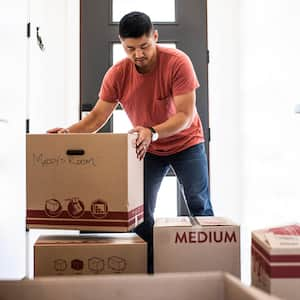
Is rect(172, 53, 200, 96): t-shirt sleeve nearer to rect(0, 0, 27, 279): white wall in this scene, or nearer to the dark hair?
the dark hair

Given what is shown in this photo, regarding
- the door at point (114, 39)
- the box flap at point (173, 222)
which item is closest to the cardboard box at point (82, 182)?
the box flap at point (173, 222)

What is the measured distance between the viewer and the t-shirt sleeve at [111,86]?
6.61ft

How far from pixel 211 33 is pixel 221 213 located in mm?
1147

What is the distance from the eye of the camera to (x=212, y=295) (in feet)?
3.14

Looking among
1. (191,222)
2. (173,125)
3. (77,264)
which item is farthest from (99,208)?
(173,125)

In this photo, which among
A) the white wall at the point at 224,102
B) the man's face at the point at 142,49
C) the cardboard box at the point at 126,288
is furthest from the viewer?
the white wall at the point at 224,102

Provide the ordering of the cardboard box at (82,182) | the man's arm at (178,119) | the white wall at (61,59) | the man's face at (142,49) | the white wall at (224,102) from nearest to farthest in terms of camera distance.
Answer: the cardboard box at (82,182) → the man's arm at (178,119) → the man's face at (142,49) → the white wall at (61,59) → the white wall at (224,102)

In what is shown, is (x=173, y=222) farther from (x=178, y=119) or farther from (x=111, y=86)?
(x=111, y=86)

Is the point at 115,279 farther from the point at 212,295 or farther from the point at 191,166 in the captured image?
the point at 191,166

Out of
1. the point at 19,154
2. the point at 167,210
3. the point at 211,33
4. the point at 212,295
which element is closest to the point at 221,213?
the point at 167,210

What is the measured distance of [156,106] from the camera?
196cm

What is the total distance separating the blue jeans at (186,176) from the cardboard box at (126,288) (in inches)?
40.2

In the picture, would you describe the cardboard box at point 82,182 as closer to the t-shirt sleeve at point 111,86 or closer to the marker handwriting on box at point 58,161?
the marker handwriting on box at point 58,161

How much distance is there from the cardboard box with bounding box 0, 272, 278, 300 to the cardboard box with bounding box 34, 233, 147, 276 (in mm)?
405
